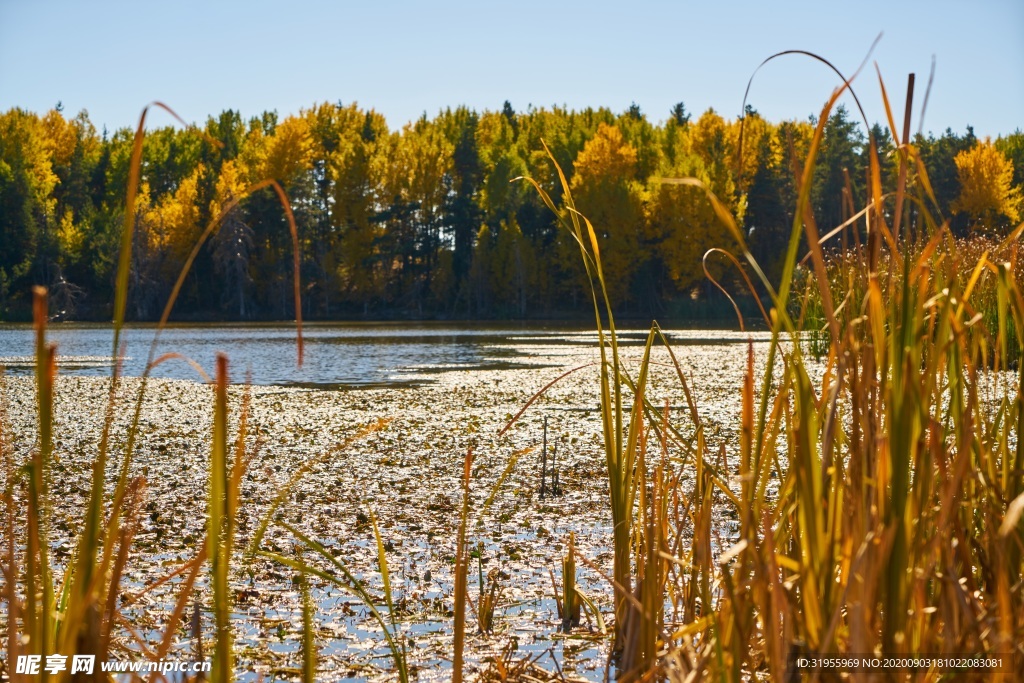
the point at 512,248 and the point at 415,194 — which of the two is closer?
the point at 512,248

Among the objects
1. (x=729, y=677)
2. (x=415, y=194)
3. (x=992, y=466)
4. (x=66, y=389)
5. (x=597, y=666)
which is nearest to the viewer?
(x=729, y=677)

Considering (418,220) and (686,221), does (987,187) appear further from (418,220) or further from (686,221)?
→ (418,220)

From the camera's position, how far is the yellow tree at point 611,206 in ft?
130

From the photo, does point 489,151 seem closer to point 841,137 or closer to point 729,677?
point 841,137

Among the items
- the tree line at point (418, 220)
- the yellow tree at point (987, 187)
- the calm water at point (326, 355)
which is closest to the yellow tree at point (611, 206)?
the tree line at point (418, 220)

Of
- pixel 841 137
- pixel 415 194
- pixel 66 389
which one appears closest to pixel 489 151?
pixel 415 194

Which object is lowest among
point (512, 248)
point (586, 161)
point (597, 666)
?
point (597, 666)

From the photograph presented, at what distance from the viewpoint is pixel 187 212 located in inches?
1645

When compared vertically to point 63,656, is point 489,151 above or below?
above

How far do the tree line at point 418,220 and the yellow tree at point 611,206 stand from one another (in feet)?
0.26

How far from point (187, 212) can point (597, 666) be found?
1651 inches

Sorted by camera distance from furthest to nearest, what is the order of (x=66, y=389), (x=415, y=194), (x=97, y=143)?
(x=97, y=143), (x=415, y=194), (x=66, y=389)

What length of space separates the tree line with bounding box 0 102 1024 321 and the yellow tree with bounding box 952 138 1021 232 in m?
0.09

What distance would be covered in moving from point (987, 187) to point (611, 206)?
17.9 meters
